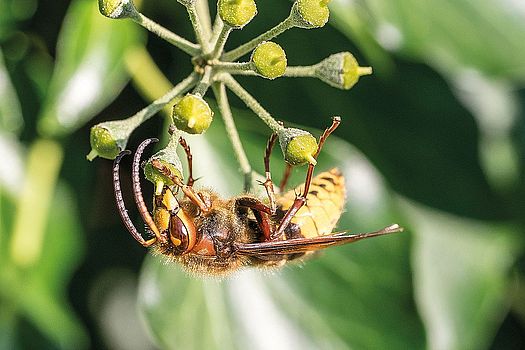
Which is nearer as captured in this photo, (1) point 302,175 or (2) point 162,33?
(2) point 162,33

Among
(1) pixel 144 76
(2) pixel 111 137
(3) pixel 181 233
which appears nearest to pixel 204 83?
(2) pixel 111 137

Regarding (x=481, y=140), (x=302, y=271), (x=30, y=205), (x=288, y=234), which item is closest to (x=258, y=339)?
(x=302, y=271)

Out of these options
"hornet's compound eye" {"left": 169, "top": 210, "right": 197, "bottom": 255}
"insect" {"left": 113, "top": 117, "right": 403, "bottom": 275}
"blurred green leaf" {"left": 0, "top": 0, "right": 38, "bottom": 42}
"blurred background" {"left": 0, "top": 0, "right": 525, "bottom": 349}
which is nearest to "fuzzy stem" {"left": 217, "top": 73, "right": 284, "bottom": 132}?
"insect" {"left": 113, "top": 117, "right": 403, "bottom": 275}

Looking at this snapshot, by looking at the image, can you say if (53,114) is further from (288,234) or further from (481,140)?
(481,140)

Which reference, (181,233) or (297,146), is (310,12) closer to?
(297,146)

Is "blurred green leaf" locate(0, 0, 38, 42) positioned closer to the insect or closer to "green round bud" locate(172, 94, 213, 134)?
the insect

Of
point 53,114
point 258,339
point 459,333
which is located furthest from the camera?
point 459,333

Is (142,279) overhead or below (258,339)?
overhead
